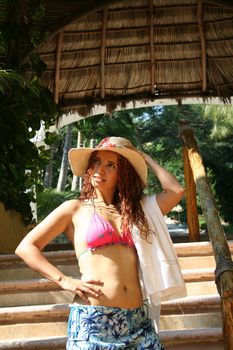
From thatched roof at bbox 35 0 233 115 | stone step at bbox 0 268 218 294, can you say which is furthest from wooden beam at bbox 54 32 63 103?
stone step at bbox 0 268 218 294

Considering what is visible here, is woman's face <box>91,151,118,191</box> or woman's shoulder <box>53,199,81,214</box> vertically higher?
woman's face <box>91,151,118,191</box>

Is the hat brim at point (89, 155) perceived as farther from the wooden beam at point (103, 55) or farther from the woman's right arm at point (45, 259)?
the wooden beam at point (103, 55)

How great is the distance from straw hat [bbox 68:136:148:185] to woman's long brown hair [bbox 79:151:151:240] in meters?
0.02

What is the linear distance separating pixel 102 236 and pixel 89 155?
1.13 ft

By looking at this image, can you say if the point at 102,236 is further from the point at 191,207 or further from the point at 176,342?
the point at 191,207

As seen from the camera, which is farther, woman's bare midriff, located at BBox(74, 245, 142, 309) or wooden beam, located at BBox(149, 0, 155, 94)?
wooden beam, located at BBox(149, 0, 155, 94)

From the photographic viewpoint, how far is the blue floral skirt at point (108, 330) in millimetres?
1748

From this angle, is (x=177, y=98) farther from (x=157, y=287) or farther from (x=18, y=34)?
(x=157, y=287)

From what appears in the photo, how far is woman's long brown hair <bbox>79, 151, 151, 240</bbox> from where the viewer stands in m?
1.93

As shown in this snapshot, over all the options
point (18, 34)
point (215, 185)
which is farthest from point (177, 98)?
point (215, 185)

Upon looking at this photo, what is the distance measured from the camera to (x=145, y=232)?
1.92 metres

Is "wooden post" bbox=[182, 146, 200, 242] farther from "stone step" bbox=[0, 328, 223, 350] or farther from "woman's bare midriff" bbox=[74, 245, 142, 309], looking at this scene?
"woman's bare midriff" bbox=[74, 245, 142, 309]

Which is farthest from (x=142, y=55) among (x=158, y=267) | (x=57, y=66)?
(x=158, y=267)

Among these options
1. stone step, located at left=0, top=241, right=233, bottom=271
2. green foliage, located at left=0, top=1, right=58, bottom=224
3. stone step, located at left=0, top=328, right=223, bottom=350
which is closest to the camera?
stone step, located at left=0, top=328, right=223, bottom=350
